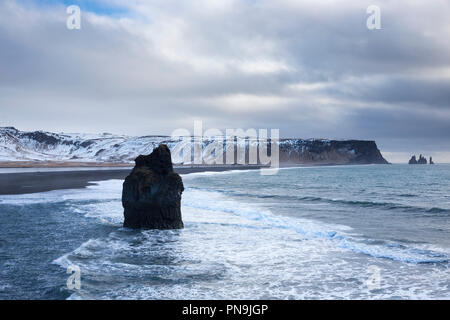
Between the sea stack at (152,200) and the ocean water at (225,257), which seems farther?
the sea stack at (152,200)

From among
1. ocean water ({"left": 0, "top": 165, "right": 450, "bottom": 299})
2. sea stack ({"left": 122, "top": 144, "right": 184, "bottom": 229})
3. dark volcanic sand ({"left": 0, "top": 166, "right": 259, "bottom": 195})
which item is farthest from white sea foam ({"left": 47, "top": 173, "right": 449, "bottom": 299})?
dark volcanic sand ({"left": 0, "top": 166, "right": 259, "bottom": 195})

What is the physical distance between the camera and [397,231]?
57.5ft

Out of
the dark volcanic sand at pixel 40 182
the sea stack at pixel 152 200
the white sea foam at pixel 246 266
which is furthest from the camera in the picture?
the dark volcanic sand at pixel 40 182

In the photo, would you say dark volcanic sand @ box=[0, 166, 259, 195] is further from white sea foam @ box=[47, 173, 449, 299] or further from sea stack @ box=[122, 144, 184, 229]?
white sea foam @ box=[47, 173, 449, 299]

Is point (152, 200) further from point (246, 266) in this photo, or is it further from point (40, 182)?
point (40, 182)

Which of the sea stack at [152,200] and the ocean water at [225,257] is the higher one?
the sea stack at [152,200]

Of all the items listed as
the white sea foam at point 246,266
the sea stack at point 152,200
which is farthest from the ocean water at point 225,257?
the sea stack at point 152,200

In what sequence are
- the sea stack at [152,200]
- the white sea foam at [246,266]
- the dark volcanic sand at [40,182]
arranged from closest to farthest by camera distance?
the white sea foam at [246,266]
the sea stack at [152,200]
the dark volcanic sand at [40,182]

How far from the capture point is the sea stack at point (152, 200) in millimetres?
16203

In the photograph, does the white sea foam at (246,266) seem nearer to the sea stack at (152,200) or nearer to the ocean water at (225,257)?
the ocean water at (225,257)

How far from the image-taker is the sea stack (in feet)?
53.2

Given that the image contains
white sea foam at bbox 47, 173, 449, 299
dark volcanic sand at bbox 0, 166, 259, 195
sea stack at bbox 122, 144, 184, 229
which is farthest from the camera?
dark volcanic sand at bbox 0, 166, 259, 195

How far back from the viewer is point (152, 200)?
1630 cm
